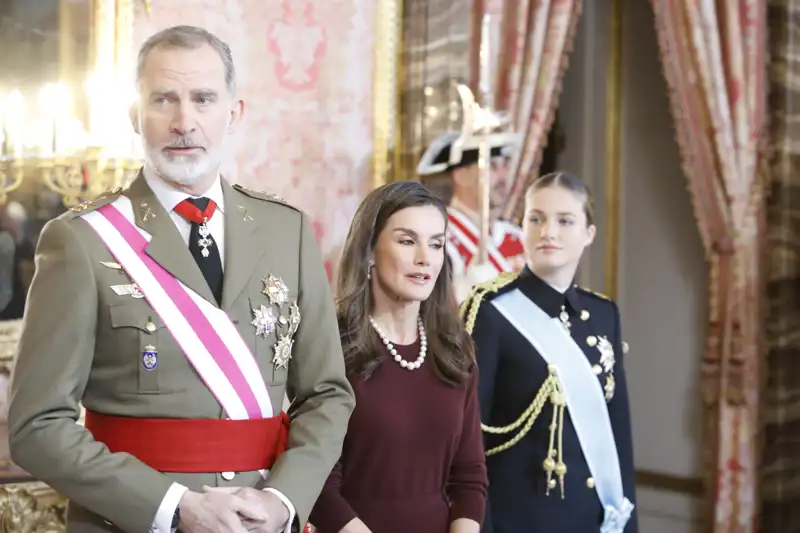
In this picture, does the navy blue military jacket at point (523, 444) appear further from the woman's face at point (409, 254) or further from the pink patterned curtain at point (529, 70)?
the pink patterned curtain at point (529, 70)

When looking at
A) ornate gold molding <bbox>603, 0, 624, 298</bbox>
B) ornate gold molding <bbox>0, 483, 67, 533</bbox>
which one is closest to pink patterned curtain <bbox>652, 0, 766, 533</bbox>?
ornate gold molding <bbox>603, 0, 624, 298</bbox>

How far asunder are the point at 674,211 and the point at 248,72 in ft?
6.18

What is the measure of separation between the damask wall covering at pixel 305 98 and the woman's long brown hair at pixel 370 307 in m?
1.67

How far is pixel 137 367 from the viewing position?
152cm

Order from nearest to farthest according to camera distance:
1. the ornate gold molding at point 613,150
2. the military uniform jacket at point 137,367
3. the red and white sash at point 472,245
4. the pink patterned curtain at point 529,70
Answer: the military uniform jacket at point 137,367 < the red and white sash at point 472,245 < the pink patterned curtain at point 529,70 < the ornate gold molding at point 613,150

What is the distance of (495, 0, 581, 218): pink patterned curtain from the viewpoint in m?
4.19

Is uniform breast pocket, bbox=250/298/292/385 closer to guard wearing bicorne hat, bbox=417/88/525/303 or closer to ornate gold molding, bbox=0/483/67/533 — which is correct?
ornate gold molding, bbox=0/483/67/533

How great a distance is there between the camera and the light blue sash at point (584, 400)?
7.86 ft

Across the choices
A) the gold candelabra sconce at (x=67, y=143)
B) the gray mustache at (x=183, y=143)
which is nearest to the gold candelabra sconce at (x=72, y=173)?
the gold candelabra sconce at (x=67, y=143)

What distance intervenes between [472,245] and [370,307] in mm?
1919

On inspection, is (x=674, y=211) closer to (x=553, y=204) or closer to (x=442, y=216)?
(x=553, y=204)

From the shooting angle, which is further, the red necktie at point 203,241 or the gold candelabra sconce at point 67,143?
the gold candelabra sconce at point 67,143

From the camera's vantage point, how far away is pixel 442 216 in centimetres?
206

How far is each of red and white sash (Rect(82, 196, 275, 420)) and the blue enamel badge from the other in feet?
0.12
